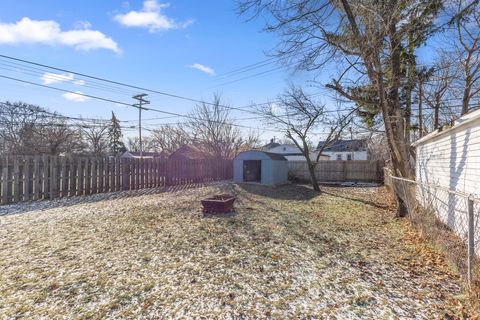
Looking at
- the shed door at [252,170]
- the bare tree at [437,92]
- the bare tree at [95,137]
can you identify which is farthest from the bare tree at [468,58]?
the bare tree at [95,137]

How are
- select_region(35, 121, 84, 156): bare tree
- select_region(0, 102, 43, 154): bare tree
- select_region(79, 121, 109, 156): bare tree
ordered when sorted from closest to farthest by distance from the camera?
select_region(35, 121, 84, 156): bare tree
select_region(0, 102, 43, 154): bare tree
select_region(79, 121, 109, 156): bare tree

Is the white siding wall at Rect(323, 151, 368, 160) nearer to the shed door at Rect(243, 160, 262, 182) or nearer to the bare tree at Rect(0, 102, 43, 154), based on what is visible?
the shed door at Rect(243, 160, 262, 182)

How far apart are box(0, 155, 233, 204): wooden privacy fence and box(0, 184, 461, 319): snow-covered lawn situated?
2002 millimetres

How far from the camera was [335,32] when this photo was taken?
6.69m

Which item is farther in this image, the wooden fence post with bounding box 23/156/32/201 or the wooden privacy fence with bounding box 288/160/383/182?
the wooden privacy fence with bounding box 288/160/383/182

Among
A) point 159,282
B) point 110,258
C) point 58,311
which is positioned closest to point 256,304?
point 159,282

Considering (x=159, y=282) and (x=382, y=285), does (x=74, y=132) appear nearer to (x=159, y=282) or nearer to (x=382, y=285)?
(x=159, y=282)

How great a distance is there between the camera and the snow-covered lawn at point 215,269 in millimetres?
2434

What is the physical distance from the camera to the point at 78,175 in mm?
8617

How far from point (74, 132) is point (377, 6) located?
2483cm

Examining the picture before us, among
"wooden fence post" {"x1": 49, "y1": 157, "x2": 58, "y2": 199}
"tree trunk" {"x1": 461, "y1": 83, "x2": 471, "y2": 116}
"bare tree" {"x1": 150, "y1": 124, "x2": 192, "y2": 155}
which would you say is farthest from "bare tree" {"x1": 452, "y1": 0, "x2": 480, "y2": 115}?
"bare tree" {"x1": 150, "y1": 124, "x2": 192, "y2": 155}


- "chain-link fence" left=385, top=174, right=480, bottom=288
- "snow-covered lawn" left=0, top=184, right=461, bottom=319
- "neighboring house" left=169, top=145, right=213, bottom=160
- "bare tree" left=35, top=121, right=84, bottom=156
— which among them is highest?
"bare tree" left=35, top=121, right=84, bottom=156

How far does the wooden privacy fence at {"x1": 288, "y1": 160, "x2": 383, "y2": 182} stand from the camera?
16250 millimetres

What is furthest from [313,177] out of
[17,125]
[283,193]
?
[17,125]
